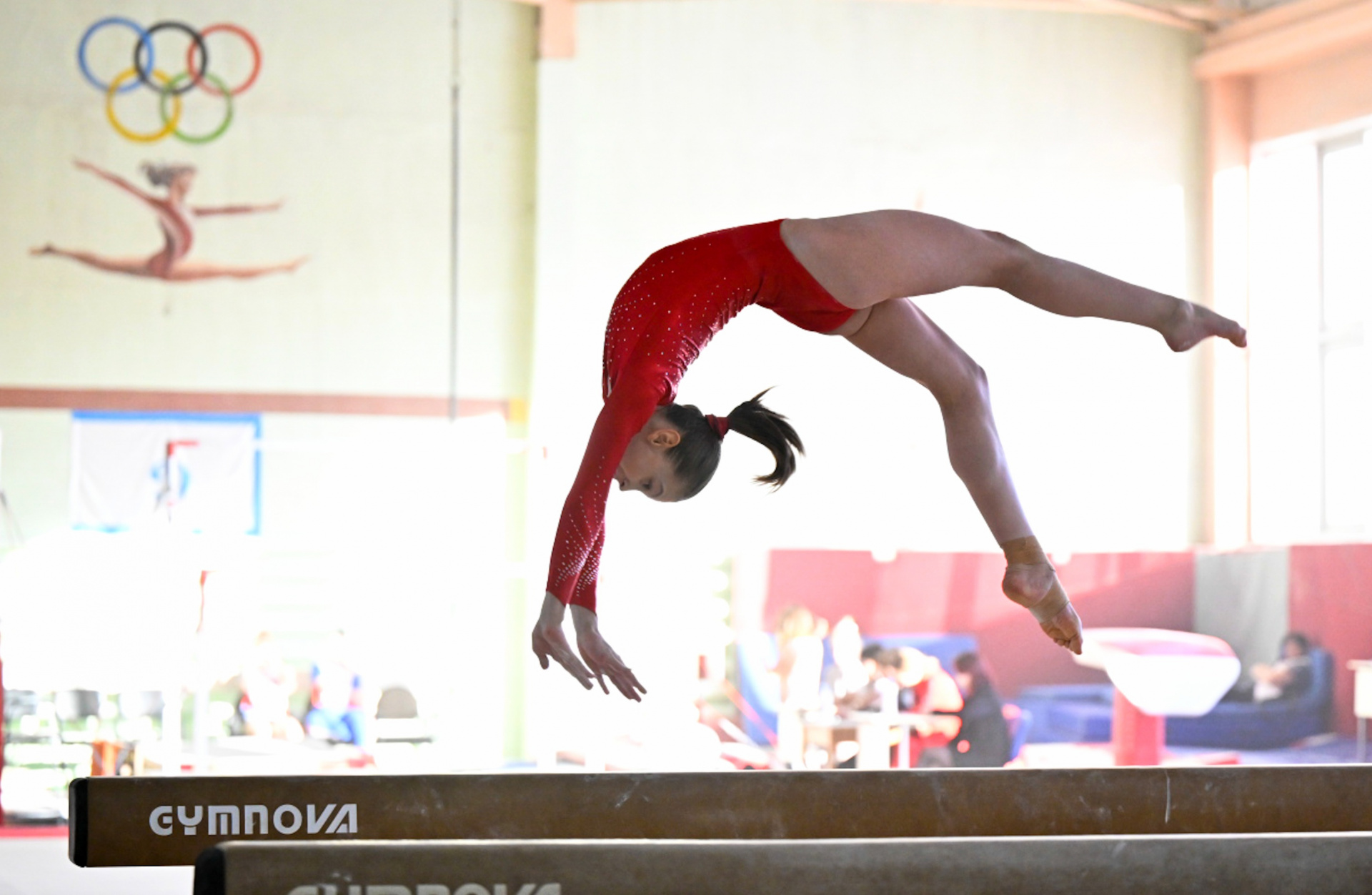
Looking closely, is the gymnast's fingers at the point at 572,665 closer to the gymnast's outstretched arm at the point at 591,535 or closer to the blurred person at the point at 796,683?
the gymnast's outstretched arm at the point at 591,535

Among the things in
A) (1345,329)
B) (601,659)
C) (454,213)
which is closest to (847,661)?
(454,213)

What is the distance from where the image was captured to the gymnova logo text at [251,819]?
2.49m

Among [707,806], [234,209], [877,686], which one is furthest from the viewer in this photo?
[234,209]

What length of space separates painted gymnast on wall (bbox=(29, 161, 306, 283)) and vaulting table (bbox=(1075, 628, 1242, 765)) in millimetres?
4814

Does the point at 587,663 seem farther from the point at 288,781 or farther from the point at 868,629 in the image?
the point at 868,629

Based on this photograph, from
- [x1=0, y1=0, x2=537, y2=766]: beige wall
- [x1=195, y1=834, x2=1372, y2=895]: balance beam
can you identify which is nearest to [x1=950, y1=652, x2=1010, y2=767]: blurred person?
[x1=0, y1=0, x2=537, y2=766]: beige wall

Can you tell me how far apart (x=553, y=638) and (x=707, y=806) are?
1.42ft

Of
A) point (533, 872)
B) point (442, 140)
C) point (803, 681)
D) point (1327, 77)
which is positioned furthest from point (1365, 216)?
point (533, 872)

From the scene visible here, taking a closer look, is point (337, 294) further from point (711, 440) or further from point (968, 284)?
point (968, 284)

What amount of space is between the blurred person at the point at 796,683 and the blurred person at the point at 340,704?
6.71 feet

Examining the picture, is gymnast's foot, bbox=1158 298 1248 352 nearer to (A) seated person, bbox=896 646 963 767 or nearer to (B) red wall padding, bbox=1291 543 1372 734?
(A) seated person, bbox=896 646 963 767

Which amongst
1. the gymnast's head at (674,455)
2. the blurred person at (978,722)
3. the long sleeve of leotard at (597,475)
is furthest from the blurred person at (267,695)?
the long sleeve of leotard at (597,475)

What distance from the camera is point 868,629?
7965 millimetres

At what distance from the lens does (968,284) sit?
2.59 meters
